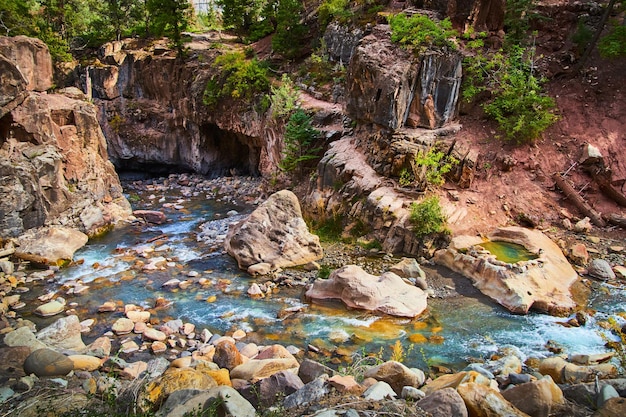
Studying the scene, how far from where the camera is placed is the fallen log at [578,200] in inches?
542

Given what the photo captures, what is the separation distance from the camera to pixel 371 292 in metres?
10.5

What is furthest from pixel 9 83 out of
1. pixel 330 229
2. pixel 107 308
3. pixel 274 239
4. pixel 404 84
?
pixel 404 84

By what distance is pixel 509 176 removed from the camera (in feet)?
49.1

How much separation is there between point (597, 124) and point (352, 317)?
457 inches

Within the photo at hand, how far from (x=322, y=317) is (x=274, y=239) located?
3.77m

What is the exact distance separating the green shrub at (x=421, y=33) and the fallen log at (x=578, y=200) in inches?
234

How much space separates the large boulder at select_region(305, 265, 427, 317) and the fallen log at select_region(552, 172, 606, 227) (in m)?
6.95

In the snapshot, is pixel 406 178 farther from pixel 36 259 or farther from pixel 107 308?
pixel 36 259

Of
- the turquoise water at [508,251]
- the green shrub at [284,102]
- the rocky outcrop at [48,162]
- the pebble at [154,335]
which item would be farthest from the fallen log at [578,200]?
the rocky outcrop at [48,162]

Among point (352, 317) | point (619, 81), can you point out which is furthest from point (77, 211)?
point (619, 81)

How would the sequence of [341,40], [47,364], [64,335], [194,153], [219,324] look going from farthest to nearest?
[194,153], [341,40], [219,324], [64,335], [47,364]

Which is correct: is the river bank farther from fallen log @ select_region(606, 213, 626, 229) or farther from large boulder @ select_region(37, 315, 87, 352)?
fallen log @ select_region(606, 213, 626, 229)

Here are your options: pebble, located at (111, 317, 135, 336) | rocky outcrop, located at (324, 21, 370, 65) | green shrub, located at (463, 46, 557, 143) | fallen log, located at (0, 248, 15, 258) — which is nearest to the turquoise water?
green shrub, located at (463, 46, 557, 143)

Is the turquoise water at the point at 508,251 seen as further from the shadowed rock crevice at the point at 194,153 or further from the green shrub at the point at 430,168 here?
the shadowed rock crevice at the point at 194,153
